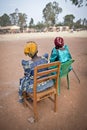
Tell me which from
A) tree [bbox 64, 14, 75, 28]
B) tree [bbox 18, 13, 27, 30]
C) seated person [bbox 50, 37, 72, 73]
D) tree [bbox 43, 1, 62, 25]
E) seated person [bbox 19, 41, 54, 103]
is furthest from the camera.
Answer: tree [bbox 64, 14, 75, 28]

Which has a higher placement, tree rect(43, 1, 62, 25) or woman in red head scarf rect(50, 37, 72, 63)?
tree rect(43, 1, 62, 25)

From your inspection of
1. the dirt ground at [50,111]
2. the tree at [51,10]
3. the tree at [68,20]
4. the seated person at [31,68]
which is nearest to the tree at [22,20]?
the tree at [51,10]

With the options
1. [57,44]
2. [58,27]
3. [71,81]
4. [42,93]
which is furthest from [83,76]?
[58,27]

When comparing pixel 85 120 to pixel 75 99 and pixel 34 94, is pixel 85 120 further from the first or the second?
pixel 34 94

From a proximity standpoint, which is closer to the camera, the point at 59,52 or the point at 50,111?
the point at 50,111

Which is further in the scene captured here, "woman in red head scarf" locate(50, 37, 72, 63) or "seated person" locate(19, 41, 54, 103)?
"woman in red head scarf" locate(50, 37, 72, 63)

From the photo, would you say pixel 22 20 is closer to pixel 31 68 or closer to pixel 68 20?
pixel 68 20

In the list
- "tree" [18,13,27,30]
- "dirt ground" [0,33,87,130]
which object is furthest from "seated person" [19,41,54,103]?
"tree" [18,13,27,30]

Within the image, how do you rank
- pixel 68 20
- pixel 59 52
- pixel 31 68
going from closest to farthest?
1. pixel 31 68
2. pixel 59 52
3. pixel 68 20

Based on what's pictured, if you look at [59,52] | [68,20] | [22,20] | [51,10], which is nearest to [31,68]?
[59,52]

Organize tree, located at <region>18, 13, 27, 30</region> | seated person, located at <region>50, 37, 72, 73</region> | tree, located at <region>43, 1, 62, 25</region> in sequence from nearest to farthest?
1. seated person, located at <region>50, 37, 72, 73</region>
2. tree, located at <region>43, 1, 62, 25</region>
3. tree, located at <region>18, 13, 27, 30</region>

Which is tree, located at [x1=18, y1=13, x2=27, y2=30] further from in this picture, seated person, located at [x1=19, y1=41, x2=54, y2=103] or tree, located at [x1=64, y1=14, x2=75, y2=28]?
seated person, located at [x1=19, y1=41, x2=54, y2=103]

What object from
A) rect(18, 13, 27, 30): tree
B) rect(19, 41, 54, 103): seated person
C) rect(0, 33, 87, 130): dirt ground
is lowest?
rect(0, 33, 87, 130): dirt ground

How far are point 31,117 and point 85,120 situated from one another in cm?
95
